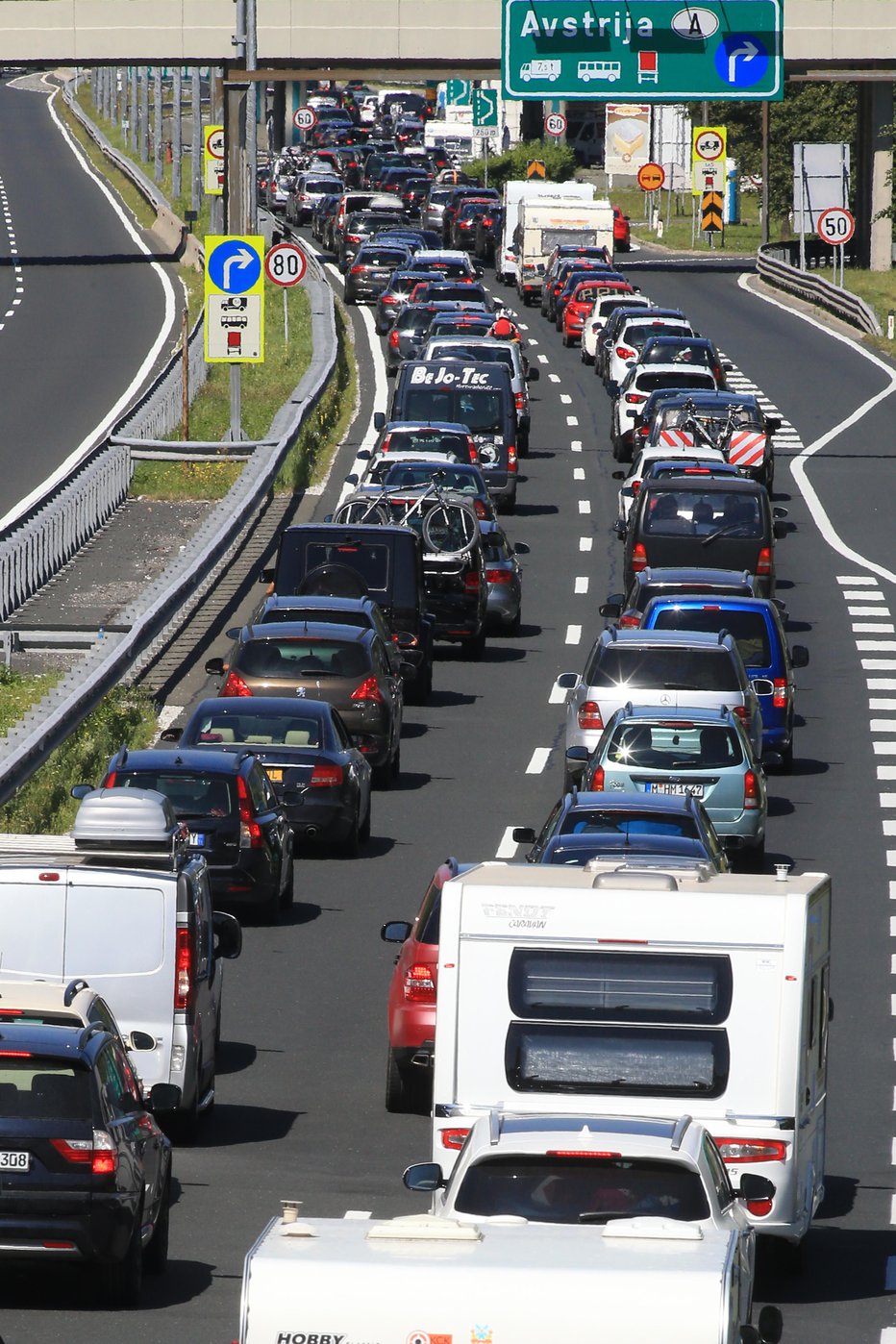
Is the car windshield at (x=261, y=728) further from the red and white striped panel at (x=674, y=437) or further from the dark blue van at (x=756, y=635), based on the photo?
the red and white striped panel at (x=674, y=437)

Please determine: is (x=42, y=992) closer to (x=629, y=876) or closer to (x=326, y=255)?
(x=629, y=876)

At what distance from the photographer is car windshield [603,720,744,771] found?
23.5 meters

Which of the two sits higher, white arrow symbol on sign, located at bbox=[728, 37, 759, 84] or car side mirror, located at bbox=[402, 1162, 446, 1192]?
white arrow symbol on sign, located at bbox=[728, 37, 759, 84]

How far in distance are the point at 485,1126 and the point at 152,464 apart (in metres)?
34.0

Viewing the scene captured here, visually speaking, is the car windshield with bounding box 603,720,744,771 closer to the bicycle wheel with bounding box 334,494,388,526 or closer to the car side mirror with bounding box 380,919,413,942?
the car side mirror with bounding box 380,919,413,942

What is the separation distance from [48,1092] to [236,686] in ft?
48.7

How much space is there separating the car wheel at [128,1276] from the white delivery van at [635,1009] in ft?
4.98

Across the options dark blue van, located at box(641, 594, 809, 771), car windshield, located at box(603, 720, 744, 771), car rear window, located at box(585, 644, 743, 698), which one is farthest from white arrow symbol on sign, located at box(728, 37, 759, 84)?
car windshield, located at box(603, 720, 744, 771)

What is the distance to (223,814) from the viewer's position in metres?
21.2

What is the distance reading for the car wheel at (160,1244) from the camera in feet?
40.9

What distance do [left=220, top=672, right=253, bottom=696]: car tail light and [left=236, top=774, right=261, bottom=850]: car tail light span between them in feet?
16.2

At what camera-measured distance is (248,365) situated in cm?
5562

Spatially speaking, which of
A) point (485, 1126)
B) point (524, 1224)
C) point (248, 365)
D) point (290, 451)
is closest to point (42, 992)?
point (485, 1126)

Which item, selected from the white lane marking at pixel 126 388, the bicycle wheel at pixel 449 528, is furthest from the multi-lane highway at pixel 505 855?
the white lane marking at pixel 126 388
